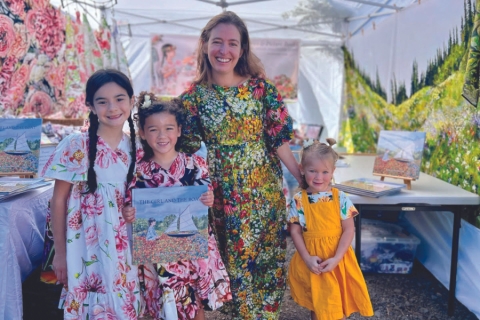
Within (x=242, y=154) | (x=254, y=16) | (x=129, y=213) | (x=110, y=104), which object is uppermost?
(x=254, y=16)

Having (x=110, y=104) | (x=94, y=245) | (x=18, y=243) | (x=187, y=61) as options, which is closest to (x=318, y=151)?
(x=110, y=104)

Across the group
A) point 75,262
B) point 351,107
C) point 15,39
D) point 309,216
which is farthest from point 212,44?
point 351,107

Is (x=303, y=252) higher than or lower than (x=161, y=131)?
lower

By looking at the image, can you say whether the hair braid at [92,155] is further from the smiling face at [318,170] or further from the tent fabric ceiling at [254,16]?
the tent fabric ceiling at [254,16]

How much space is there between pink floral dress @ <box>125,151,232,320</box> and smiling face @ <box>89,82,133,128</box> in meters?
0.23

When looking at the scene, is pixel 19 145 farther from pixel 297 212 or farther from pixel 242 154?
pixel 297 212

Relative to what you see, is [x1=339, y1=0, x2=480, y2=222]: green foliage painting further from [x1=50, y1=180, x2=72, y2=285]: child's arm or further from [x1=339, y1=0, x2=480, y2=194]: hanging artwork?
[x1=50, y1=180, x2=72, y2=285]: child's arm

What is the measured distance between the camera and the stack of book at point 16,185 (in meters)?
1.78

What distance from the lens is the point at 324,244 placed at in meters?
1.91

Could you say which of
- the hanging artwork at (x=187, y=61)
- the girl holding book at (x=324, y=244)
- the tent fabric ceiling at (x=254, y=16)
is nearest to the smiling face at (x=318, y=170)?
the girl holding book at (x=324, y=244)

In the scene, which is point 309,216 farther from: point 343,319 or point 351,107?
point 351,107

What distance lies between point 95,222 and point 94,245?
0.10 metres

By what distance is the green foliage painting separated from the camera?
8.43 feet

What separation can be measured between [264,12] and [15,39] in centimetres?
373
